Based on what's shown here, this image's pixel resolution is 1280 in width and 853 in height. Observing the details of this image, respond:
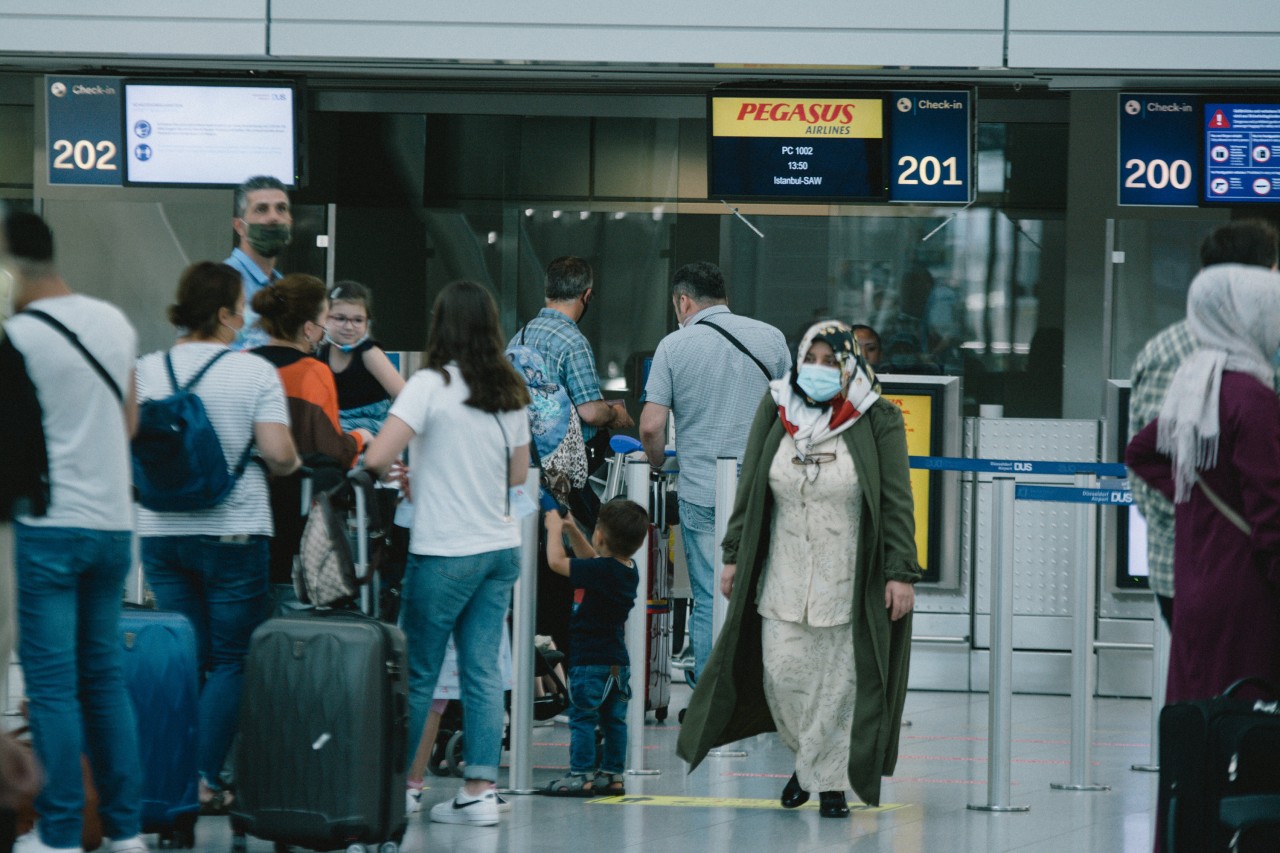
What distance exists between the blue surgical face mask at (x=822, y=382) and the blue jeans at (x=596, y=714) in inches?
48.9

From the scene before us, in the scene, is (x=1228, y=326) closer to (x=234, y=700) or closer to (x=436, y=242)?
(x=234, y=700)

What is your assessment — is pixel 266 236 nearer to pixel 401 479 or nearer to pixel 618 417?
pixel 401 479

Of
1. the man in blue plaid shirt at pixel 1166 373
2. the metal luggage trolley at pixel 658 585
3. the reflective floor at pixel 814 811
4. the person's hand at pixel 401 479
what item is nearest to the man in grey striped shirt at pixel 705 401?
the metal luggage trolley at pixel 658 585

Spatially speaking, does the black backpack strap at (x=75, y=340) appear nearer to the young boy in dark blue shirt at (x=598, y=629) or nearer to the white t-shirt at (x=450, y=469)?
the white t-shirt at (x=450, y=469)

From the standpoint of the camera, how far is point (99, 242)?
43.2ft

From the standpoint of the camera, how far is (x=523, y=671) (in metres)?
6.29

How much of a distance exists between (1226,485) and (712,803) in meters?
2.55

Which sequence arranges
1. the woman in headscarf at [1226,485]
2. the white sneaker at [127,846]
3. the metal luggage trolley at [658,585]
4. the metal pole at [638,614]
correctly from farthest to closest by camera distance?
the metal luggage trolley at [658,585]
the metal pole at [638,614]
the white sneaker at [127,846]
the woman in headscarf at [1226,485]

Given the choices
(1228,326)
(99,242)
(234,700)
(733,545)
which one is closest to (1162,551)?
(1228,326)

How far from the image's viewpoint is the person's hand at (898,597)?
571 cm

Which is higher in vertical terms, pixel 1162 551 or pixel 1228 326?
pixel 1228 326

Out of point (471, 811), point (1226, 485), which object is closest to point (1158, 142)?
point (1226, 485)

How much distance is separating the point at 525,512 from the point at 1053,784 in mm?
2487

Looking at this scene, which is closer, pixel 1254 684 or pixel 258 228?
pixel 1254 684
